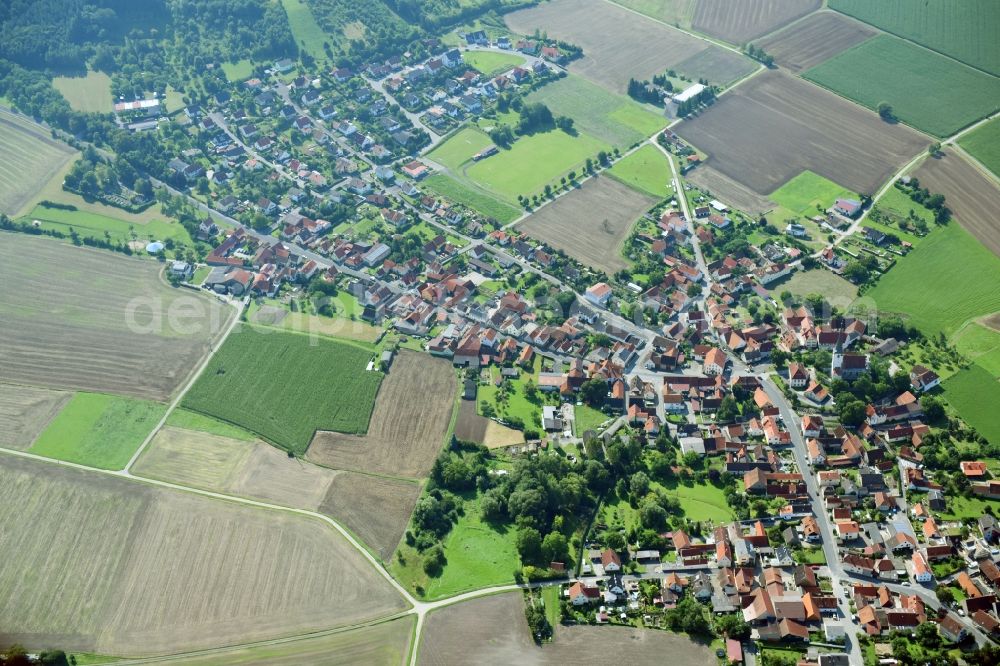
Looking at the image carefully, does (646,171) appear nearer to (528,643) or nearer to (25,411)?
(528,643)

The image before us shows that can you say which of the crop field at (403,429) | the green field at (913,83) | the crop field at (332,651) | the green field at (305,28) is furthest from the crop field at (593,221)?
the green field at (305,28)

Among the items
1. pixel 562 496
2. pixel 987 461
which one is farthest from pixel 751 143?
pixel 562 496

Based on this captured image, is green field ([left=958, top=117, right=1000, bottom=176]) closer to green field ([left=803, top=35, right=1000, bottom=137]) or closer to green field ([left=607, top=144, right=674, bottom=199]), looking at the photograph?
green field ([left=803, top=35, right=1000, bottom=137])

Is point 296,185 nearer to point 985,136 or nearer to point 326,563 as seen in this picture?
point 326,563

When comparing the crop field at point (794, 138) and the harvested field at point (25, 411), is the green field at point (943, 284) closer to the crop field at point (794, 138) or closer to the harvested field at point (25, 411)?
the crop field at point (794, 138)

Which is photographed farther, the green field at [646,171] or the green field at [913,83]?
the green field at [913,83]

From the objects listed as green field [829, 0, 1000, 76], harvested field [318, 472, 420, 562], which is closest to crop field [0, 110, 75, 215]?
harvested field [318, 472, 420, 562]
